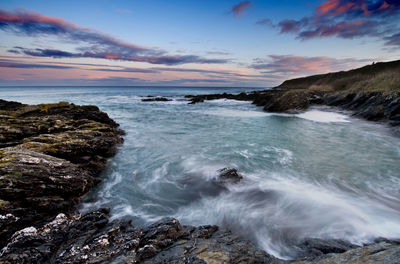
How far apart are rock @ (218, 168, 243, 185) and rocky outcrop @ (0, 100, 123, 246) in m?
5.06

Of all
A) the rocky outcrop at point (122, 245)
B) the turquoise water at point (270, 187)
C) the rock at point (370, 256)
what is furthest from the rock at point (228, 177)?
the rock at point (370, 256)

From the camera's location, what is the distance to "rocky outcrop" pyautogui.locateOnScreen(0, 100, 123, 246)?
15.8 feet

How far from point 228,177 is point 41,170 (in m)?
6.44

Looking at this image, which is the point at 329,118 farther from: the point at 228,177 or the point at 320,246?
the point at 320,246

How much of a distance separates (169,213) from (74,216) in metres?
2.65

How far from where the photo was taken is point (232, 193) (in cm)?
703

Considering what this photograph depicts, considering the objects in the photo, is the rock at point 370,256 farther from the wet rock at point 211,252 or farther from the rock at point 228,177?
the rock at point 228,177

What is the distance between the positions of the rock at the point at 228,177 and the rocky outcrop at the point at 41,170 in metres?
5.06

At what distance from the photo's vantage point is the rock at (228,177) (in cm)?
761

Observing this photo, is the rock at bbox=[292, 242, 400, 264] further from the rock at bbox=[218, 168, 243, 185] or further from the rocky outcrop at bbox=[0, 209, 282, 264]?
the rock at bbox=[218, 168, 243, 185]

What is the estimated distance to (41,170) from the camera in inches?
229

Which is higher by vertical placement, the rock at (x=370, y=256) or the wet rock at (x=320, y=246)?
the rock at (x=370, y=256)

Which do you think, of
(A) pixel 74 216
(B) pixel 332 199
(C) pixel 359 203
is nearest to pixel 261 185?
(B) pixel 332 199

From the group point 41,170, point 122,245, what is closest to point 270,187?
point 122,245
